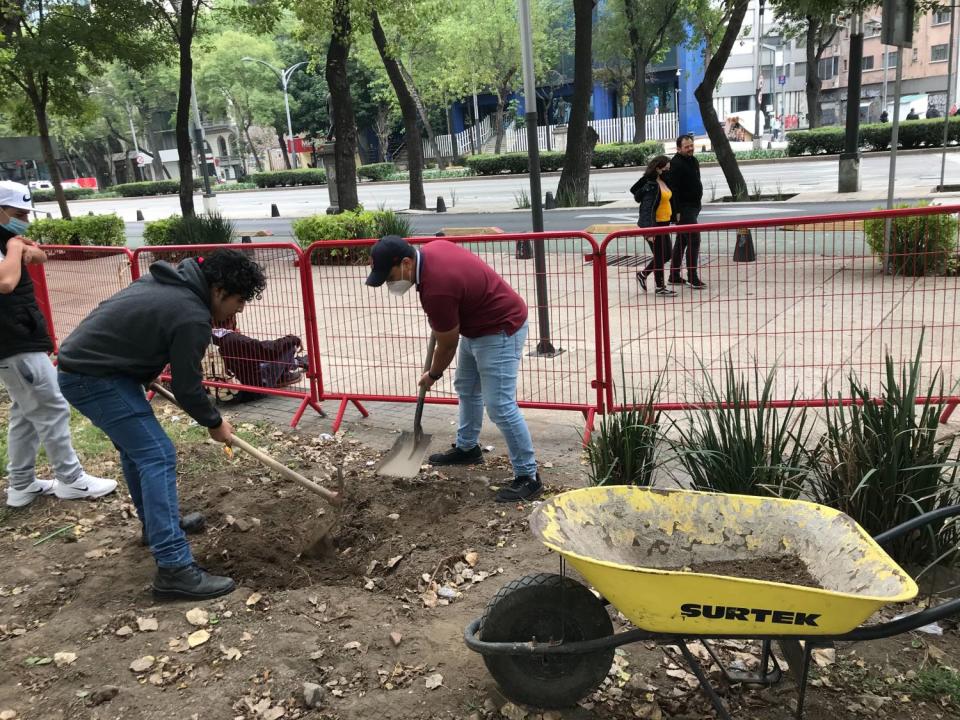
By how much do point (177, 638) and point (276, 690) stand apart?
2.15ft

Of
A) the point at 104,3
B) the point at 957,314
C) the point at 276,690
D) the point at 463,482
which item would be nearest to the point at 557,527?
the point at 276,690

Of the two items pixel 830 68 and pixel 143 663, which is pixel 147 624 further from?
pixel 830 68

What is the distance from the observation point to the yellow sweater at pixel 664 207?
10.1 meters

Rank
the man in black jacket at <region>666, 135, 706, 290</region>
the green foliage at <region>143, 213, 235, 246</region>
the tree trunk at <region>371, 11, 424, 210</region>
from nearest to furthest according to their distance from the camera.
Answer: the man in black jacket at <region>666, 135, 706, 290</region> → the green foliage at <region>143, 213, 235, 246</region> → the tree trunk at <region>371, 11, 424, 210</region>

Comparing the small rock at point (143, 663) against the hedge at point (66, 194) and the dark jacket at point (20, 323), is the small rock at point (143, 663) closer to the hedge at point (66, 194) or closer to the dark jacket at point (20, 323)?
the dark jacket at point (20, 323)

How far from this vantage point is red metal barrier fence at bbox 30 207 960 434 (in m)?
5.66

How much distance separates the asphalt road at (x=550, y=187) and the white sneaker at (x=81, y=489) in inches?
548

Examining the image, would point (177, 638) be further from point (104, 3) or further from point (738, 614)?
point (104, 3)

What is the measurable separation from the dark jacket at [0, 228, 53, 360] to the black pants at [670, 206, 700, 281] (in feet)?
13.5

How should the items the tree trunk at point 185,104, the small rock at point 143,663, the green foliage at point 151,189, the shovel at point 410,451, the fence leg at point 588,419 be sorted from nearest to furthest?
the small rock at point 143,663, the shovel at point 410,451, the fence leg at point 588,419, the tree trunk at point 185,104, the green foliage at point 151,189

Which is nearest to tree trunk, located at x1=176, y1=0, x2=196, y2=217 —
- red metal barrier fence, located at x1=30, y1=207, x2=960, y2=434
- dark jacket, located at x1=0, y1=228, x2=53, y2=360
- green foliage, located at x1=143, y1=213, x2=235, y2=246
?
green foliage, located at x1=143, y1=213, x2=235, y2=246

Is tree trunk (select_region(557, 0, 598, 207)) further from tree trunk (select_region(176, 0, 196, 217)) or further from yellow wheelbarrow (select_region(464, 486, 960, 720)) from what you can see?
yellow wheelbarrow (select_region(464, 486, 960, 720))

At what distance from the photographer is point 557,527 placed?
2.83 m

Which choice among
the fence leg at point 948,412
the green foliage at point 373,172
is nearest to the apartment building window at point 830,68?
the green foliage at point 373,172
